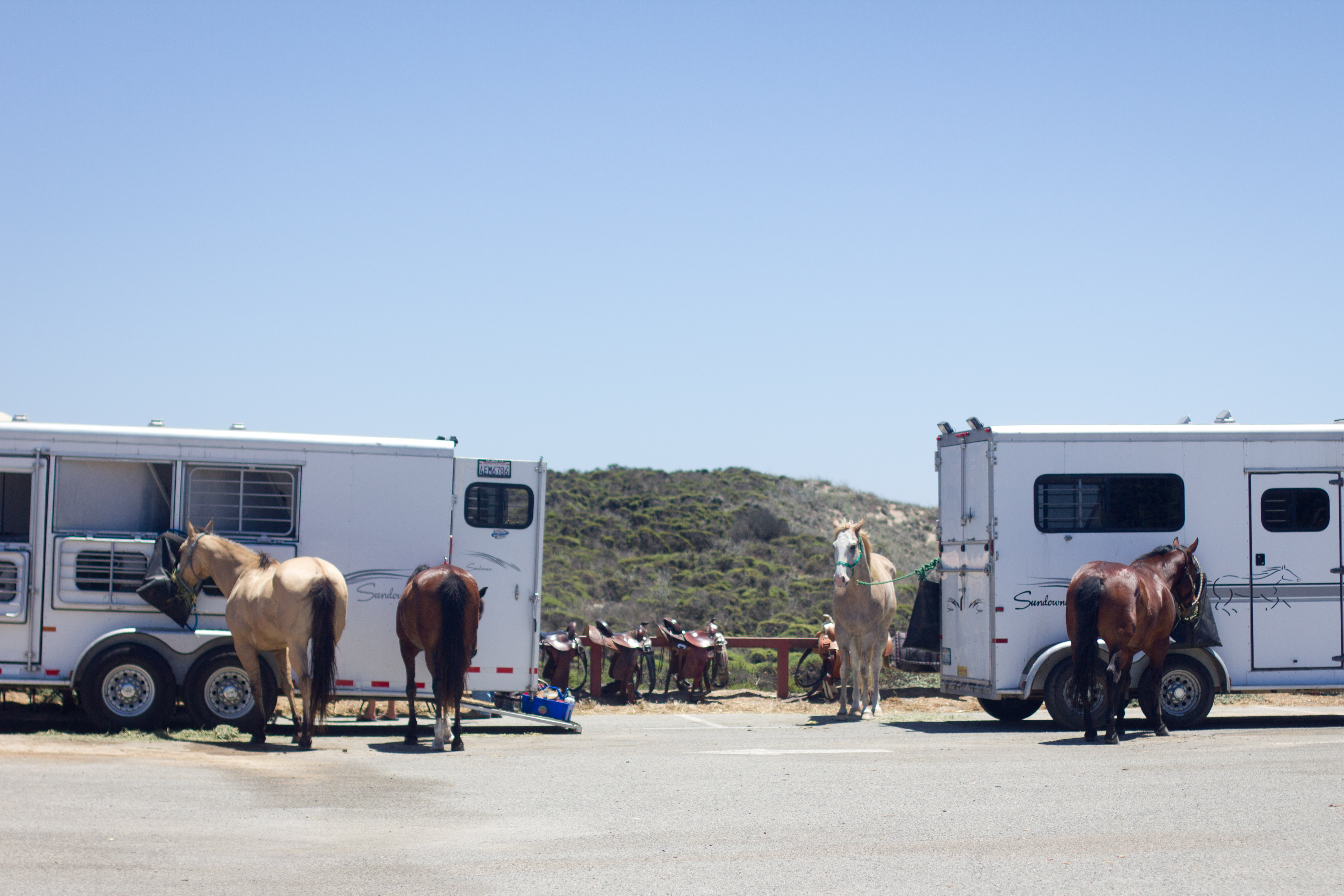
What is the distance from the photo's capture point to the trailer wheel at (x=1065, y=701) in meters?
13.0

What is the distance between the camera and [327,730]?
512 inches

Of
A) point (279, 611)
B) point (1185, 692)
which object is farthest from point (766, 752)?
point (1185, 692)

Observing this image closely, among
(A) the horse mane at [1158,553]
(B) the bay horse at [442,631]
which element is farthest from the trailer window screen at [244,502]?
(A) the horse mane at [1158,553]

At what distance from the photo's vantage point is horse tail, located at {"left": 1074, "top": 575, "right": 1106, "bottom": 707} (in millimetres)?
12195

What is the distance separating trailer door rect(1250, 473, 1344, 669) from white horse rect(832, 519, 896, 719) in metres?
4.09

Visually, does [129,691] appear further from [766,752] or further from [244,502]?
[766,752]

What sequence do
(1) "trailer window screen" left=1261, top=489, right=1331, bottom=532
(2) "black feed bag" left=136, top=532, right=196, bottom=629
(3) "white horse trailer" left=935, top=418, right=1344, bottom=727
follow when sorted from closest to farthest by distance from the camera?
1. (2) "black feed bag" left=136, top=532, right=196, bottom=629
2. (3) "white horse trailer" left=935, top=418, right=1344, bottom=727
3. (1) "trailer window screen" left=1261, top=489, right=1331, bottom=532

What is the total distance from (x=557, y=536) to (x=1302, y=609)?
1150 inches

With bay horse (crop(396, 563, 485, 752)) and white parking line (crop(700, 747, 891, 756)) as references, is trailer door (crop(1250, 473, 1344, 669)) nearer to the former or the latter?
white parking line (crop(700, 747, 891, 756))

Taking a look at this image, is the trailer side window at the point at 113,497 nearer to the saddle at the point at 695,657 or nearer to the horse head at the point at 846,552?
the saddle at the point at 695,657

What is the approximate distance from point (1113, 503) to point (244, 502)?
31.3 ft

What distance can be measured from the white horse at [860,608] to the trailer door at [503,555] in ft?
11.4

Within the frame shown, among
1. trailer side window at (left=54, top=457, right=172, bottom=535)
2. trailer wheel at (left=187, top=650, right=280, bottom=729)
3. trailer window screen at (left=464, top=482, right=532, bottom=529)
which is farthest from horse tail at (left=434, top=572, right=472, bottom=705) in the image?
trailer side window at (left=54, top=457, right=172, bottom=535)

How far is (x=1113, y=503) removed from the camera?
44.2 feet
